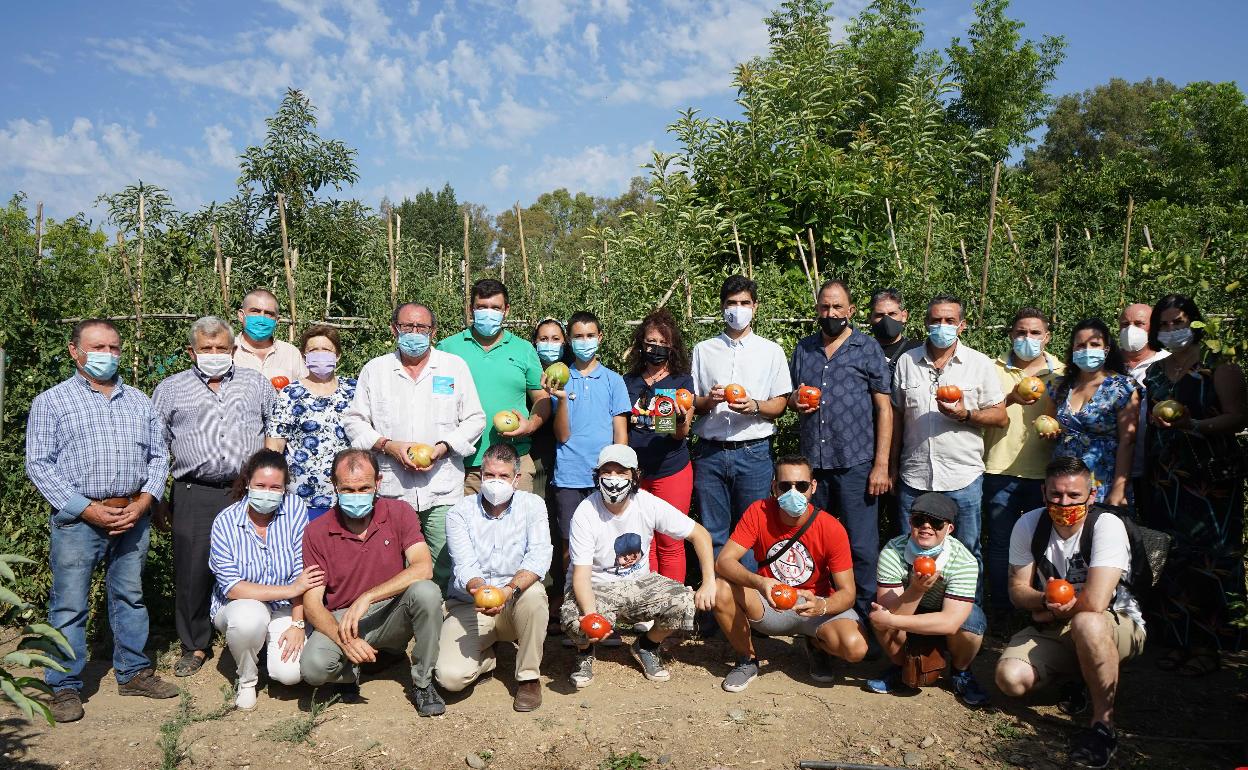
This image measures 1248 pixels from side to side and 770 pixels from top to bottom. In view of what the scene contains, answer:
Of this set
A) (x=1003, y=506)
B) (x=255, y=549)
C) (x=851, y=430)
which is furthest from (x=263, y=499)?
(x=1003, y=506)

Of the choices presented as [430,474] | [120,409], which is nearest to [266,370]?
[120,409]

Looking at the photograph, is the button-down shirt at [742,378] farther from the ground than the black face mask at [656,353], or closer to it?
closer to it

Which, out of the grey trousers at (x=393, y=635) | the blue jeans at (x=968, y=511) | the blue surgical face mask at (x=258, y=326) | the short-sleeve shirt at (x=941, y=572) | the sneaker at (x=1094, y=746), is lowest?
the sneaker at (x=1094, y=746)

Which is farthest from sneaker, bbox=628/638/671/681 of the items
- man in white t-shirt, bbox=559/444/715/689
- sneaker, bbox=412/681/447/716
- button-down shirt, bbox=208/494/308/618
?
button-down shirt, bbox=208/494/308/618

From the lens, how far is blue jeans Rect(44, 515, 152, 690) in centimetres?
516

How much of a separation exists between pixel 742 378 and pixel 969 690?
233 centimetres

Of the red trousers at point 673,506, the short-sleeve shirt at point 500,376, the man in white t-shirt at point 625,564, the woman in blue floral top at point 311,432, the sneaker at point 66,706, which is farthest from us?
the short-sleeve shirt at point 500,376

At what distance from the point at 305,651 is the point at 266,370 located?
1953 millimetres

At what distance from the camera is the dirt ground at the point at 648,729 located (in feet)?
15.2

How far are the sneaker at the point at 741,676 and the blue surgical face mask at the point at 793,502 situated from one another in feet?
3.28

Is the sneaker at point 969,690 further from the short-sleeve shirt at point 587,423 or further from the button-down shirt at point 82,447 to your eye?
the button-down shirt at point 82,447

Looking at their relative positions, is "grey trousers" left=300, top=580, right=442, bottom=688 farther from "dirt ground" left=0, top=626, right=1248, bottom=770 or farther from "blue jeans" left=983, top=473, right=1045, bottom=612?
"blue jeans" left=983, top=473, right=1045, bottom=612

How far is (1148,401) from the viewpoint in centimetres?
563

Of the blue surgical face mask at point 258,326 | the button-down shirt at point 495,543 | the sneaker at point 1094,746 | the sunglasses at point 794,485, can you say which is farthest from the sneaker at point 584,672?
the blue surgical face mask at point 258,326
